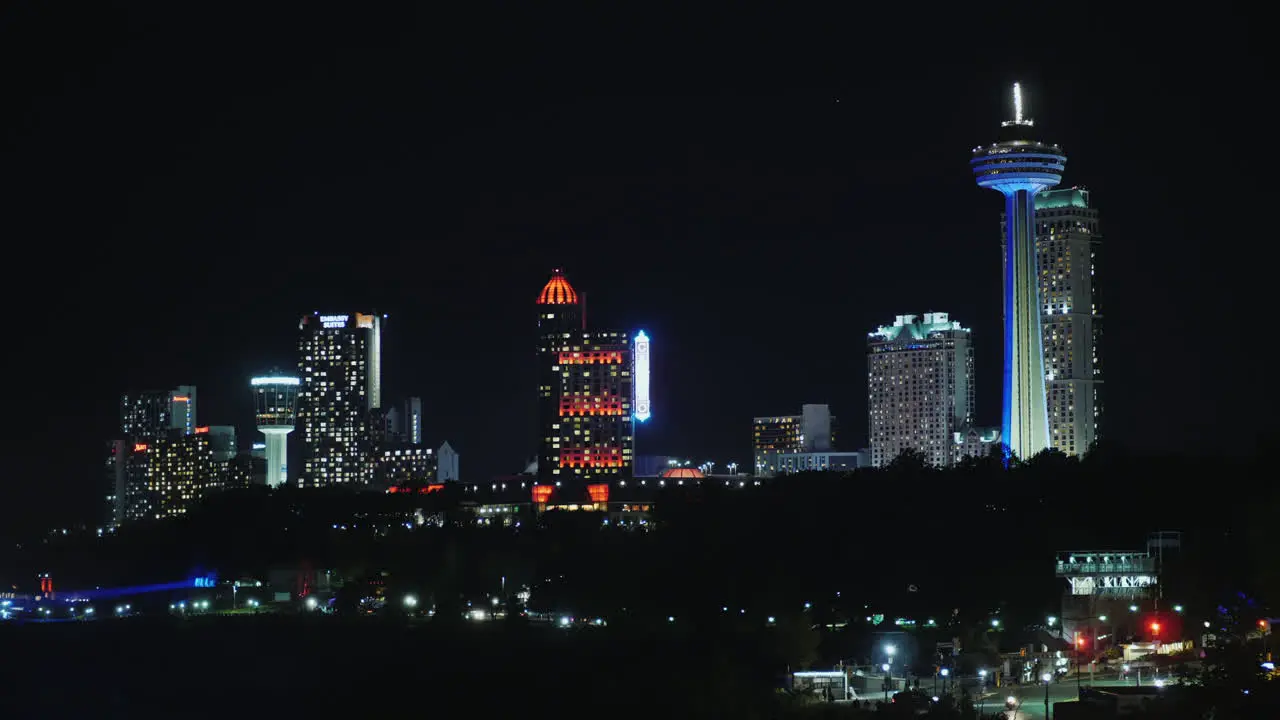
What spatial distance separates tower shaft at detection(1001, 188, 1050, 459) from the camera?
540 feet

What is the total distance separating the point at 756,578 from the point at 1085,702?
4478 cm

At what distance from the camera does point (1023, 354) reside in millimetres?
164250

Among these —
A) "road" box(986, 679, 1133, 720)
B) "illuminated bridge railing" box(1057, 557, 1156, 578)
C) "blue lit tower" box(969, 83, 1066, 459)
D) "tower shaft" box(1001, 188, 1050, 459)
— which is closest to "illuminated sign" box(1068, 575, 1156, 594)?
"illuminated bridge railing" box(1057, 557, 1156, 578)

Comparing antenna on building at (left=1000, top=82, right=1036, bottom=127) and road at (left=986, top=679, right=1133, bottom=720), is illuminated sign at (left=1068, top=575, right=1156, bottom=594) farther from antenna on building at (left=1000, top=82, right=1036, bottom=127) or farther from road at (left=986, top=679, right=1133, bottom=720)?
antenna on building at (left=1000, top=82, right=1036, bottom=127)

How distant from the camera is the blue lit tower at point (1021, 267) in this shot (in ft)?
541

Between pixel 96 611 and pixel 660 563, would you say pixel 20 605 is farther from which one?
pixel 660 563

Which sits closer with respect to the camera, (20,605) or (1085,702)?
(1085,702)

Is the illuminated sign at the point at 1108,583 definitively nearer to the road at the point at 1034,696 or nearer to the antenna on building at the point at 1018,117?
the road at the point at 1034,696

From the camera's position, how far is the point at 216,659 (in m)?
134

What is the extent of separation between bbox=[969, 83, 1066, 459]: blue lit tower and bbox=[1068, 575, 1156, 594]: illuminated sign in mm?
67328

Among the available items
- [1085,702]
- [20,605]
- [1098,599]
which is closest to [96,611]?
[20,605]

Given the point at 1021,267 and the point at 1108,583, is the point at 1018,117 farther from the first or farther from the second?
the point at 1108,583

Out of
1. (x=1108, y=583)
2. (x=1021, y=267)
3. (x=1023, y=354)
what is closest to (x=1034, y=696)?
(x=1108, y=583)

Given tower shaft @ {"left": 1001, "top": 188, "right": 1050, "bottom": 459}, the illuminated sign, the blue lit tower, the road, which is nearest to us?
the road
